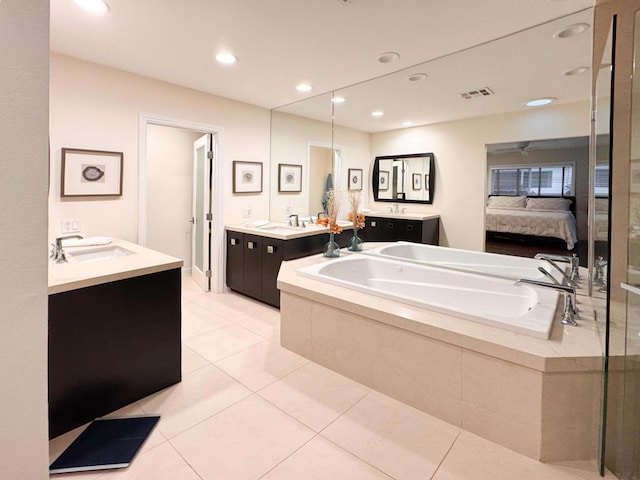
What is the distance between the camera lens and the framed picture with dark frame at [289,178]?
4090mm

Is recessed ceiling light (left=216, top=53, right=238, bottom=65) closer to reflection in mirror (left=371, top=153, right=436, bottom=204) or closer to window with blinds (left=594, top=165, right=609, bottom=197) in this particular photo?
reflection in mirror (left=371, top=153, right=436, bottom=204)

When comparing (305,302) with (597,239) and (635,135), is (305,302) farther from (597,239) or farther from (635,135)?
(635,135)

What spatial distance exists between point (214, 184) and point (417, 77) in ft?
8.11

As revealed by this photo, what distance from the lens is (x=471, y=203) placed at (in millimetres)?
2609

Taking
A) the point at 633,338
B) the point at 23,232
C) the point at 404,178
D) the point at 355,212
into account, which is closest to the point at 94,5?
the point at 23,232

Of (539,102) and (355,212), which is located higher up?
(539,102)

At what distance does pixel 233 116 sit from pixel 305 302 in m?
2.67

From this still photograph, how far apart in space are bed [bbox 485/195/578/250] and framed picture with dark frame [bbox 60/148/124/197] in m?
3.28

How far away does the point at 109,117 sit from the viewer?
292 cm

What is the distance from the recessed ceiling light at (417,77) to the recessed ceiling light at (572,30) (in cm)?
94

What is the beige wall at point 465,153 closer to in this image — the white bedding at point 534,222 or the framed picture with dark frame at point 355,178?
the white bedding at point 534,222

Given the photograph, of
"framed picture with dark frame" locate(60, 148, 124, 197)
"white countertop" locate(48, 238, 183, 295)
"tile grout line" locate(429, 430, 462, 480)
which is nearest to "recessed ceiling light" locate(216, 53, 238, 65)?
"framed picture with dark frame" locate(60, 148, 124, 197)

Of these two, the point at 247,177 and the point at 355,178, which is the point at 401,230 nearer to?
the point at 355,178

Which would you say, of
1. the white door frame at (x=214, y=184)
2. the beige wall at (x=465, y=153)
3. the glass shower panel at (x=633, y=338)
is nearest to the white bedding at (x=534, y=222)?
the beige wall at (x=465, y=153)
